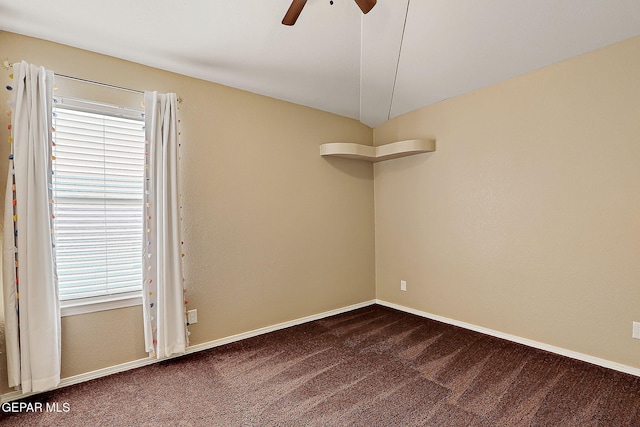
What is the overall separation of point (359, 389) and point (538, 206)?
2.13m

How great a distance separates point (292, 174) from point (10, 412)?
2740mm

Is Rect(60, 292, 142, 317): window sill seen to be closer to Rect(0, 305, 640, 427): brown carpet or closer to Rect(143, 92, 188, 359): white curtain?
Rect(143, 92, 188, 359): white curtain

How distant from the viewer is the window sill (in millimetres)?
2262

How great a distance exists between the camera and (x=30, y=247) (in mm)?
2029

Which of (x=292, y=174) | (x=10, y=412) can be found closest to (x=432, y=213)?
(x=292, y=174)

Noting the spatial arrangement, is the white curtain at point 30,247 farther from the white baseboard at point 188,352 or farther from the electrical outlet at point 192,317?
the electrical outlet at point 192,317

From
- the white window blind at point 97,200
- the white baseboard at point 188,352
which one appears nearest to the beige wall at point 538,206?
the white baseboard at point 188,352

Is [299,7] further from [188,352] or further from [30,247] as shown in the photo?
[188,352]

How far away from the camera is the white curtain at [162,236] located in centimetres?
248

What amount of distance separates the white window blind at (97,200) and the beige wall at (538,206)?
283 centimetres

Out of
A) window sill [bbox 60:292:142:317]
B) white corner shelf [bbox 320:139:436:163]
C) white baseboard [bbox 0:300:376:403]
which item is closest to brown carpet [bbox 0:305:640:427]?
white baseboard [bbox 0:300:376:403]

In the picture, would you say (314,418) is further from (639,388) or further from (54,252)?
(639,388)

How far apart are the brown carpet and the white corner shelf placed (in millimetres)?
1960

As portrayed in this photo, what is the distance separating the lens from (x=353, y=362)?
255cm
